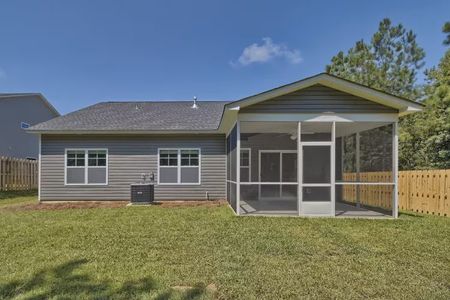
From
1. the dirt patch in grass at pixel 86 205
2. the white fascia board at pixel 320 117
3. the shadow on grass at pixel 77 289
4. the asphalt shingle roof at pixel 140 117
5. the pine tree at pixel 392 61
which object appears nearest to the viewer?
the shadow on grass at pixel 77 289

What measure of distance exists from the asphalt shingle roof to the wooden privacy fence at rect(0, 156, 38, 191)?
14.7 feet

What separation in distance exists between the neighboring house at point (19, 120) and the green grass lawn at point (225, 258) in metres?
13.7

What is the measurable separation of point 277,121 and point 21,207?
8.87m

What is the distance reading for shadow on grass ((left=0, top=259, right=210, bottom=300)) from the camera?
124 inches

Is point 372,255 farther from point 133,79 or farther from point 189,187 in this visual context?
point 133,79

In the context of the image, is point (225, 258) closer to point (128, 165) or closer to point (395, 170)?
point (395, 170)

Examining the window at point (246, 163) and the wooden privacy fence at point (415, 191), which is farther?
the window at point (246, 163)

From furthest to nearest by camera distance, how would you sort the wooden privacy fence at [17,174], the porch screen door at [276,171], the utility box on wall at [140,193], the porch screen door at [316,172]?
the wooden privacy fence at [17,174] → the porch screen door at [276,171] → the utility box on wall at [140,193] → the porch screen door at [316,172]

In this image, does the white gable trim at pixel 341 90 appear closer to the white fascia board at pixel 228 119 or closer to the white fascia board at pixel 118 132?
the white fascia board at pixel 228 119

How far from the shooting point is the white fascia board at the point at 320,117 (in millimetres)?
8078

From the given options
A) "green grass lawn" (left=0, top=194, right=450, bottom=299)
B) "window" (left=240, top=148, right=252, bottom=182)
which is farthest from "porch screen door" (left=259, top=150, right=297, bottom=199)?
"green grass lawn" (left=0, top=194, right=450, bottom=299)

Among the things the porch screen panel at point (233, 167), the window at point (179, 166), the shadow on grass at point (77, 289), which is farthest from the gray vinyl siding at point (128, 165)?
the shadow on grass at point (77, 289)

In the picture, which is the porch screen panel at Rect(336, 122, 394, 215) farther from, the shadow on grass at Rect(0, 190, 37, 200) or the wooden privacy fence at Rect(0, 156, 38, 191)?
the wooden privacy fence at Rect(0, 156, 38, 191)

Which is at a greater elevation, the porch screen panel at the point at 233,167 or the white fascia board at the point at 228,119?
the white fascia board at the point at 228,119
